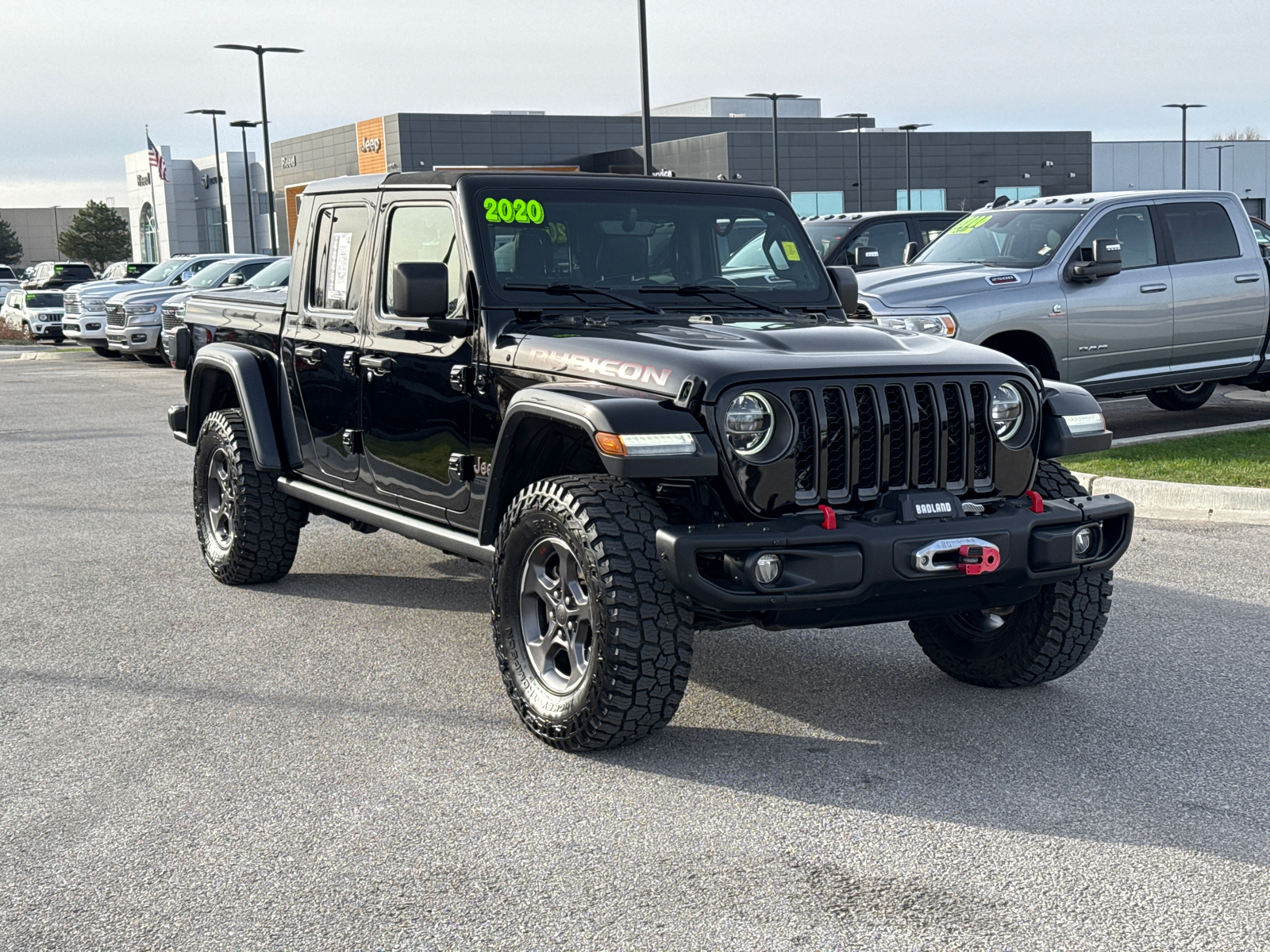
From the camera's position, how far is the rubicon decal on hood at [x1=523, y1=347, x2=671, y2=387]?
466 centimetres

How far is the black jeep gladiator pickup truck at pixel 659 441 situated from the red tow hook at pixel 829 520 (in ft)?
0.10

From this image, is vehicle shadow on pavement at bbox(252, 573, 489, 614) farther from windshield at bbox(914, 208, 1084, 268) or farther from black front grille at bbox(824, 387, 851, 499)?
windshield at bbox(914, 208, 1084, 268)

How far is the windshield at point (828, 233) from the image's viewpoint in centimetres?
1542

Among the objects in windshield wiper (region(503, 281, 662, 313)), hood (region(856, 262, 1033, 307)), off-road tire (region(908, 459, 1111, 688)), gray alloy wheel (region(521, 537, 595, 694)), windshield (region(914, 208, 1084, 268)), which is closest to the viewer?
gray alloy wheel (region(521, 537, 595, 694))

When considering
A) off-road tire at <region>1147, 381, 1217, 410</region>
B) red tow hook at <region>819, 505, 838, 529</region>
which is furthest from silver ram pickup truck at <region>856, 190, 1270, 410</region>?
red tow hook at <region>819, 505, 838, 529</region>

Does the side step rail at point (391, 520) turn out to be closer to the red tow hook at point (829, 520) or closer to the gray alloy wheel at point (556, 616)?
the gray alloy wheel at point (556, 616)

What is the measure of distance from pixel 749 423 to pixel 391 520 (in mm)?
2120

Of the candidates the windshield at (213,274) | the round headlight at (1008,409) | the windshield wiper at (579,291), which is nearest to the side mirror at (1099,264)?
the windshield wiper at (579,291)

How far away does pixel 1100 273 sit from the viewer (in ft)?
35.9

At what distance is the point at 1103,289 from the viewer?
1136 centimetres

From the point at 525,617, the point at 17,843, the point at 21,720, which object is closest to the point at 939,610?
the point at 525,617

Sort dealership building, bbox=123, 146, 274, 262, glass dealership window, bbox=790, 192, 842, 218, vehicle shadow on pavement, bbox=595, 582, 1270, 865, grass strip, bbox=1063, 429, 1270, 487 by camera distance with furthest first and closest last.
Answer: dealership building, bbox=123, 146, 274, 262, glass dealership window, bbox=790, 192, 842, 218, grass strip, bbox=1063, 429, 1270, 487, vehicle shadow on pavement, bbox=595, 582, 1270, 865

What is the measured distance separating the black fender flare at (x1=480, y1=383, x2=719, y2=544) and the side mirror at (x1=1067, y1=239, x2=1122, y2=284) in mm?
7109

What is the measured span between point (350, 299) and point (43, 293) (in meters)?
31.1
